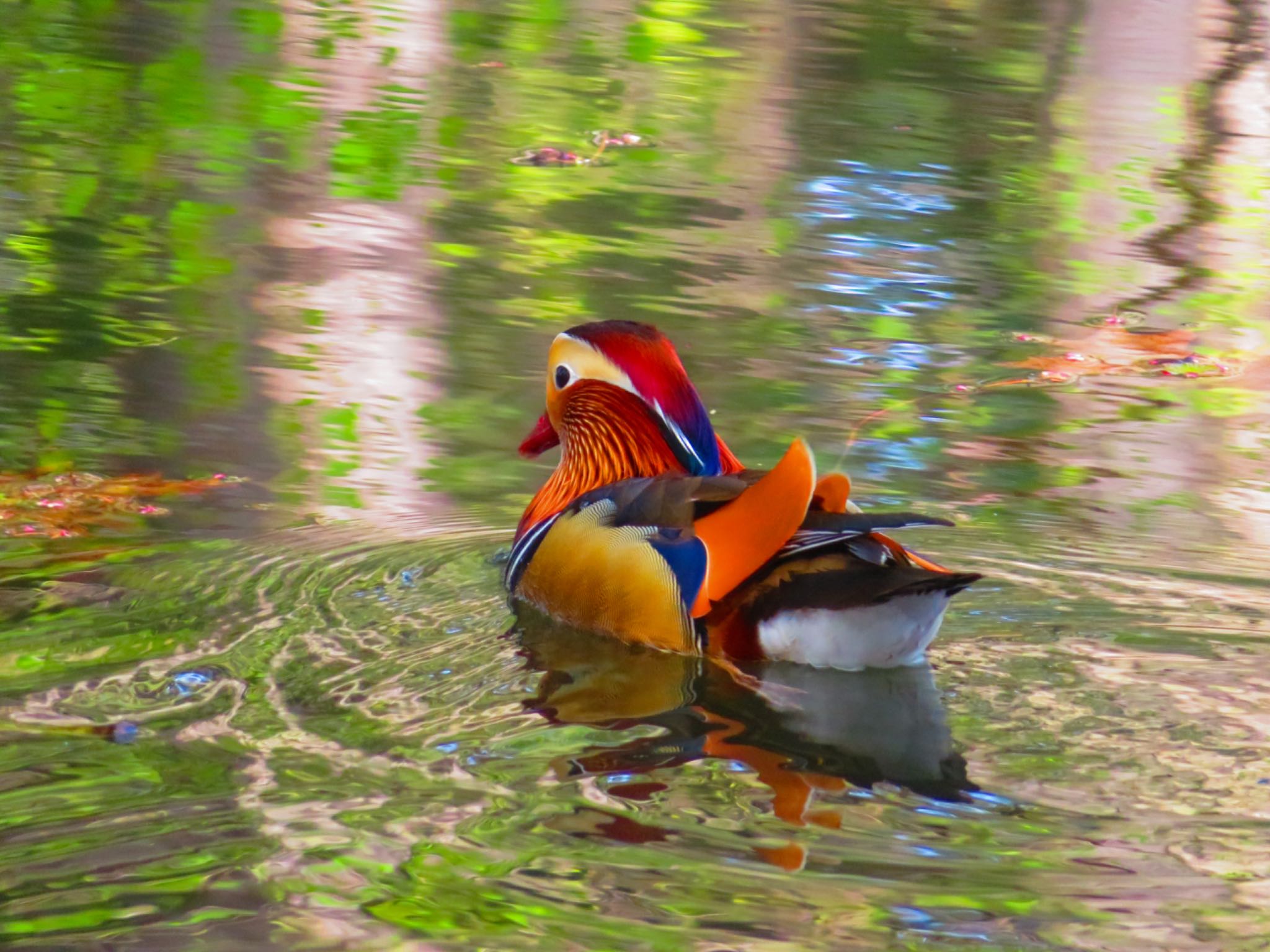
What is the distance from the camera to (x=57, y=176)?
9672 millimetres

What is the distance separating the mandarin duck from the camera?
3973 millimetres

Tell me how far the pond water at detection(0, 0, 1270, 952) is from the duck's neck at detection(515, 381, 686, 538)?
27 cm

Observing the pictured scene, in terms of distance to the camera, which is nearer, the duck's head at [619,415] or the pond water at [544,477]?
the pond water at [544,477]

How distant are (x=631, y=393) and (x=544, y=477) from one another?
1171 millimetres

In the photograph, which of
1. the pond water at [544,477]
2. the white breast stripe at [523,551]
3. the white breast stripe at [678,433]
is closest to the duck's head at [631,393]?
the white breast stripe at [678,433]

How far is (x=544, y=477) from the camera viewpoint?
5953mm

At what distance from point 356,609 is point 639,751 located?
3.55ft

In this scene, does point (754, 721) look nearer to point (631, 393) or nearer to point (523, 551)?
point (523, 551)

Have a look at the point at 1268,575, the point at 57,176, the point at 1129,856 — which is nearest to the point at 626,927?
the point at 1129,856

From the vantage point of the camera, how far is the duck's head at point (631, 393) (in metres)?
4.76

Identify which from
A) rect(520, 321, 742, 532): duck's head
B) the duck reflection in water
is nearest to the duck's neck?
rect(520, 321, 742, 532): duck's head

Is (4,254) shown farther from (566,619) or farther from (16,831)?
(16,831)

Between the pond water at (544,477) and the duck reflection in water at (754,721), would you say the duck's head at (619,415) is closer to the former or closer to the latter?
the pond water at (544,477)

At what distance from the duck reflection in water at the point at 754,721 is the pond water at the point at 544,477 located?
0.01 m
